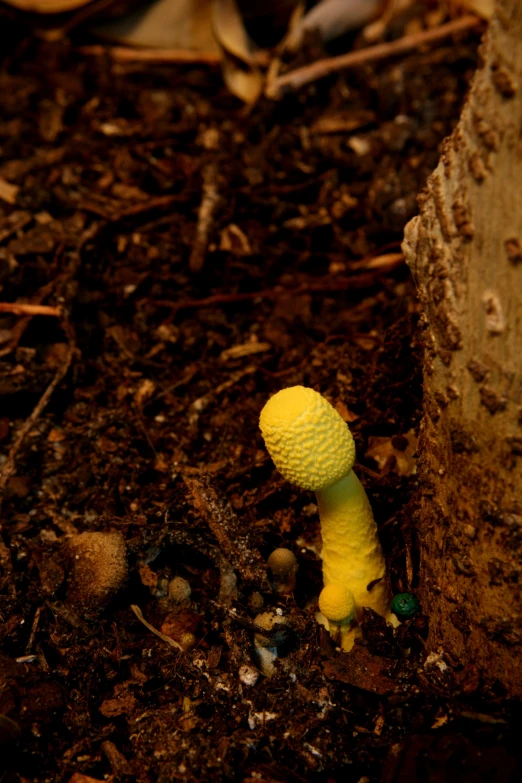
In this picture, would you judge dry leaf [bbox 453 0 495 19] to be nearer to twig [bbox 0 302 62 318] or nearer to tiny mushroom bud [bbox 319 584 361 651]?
twig [bbox 0 302 62 318]

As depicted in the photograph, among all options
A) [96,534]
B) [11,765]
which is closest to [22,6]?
[96,534]

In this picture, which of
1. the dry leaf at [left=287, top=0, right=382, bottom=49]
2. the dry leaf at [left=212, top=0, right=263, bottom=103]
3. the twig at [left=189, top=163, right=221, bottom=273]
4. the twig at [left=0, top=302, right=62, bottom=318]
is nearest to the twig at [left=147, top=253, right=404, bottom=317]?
the twig at [left=189, top=163, right=221, bottom=273]

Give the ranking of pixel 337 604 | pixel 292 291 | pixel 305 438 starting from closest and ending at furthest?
pixel 305 438 → pixel 337 604 → pixel 292 291

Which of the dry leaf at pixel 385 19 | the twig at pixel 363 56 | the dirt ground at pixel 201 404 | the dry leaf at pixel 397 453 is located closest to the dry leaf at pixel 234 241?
the dirt ground at pixel 201 404

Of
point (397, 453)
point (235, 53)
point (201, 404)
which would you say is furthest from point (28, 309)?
point (235, 53)

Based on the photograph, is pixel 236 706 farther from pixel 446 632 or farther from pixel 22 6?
pixel 22 6

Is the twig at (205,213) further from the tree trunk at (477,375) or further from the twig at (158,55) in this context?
the tree trunk at (477,375)

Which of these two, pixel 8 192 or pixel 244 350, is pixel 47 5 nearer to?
pixel 8 192
